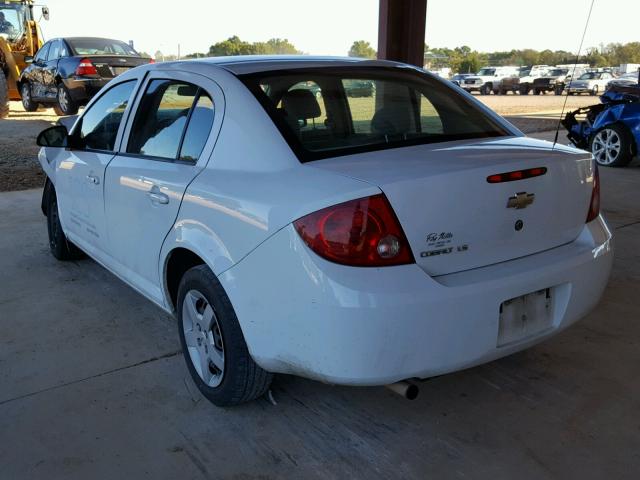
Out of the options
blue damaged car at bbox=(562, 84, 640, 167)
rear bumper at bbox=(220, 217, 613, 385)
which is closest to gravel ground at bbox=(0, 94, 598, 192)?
blue damaged car at bbox=(562, 84, 640, 167)

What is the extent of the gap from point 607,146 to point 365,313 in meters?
9.11

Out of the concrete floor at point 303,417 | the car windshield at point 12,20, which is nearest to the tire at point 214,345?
the concrete floor at point 303,417

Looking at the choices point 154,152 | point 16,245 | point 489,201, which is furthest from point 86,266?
point 489,201

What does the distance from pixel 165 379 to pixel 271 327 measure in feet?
3.46

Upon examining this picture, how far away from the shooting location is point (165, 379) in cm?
311

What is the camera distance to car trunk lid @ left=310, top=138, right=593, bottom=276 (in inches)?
87.0

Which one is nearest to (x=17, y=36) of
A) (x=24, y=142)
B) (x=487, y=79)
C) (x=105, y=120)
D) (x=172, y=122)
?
(x=24, y=142)

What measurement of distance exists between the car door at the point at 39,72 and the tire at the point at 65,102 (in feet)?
3.01

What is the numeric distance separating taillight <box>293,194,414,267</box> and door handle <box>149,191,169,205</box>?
1.03 m

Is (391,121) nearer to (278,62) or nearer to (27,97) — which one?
(278,62)

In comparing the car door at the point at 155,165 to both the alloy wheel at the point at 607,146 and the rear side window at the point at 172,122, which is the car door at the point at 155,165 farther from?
the alloy wheel at the point at 607,146

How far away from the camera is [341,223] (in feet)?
7.08

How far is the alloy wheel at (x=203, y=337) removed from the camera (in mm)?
2768

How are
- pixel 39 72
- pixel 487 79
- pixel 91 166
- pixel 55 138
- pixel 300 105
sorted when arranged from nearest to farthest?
pixel 300 105 < pixel 91 166 < pixel 55 138 < pixel 39 72 < pixel 487 79
